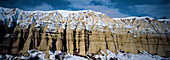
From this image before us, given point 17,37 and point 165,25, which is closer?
point 17,37

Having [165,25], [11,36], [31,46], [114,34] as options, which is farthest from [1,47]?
[165,25]

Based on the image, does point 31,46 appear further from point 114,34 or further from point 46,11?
point 114,34

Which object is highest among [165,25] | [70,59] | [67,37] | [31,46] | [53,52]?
[165,25]

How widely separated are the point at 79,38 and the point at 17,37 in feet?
42.3

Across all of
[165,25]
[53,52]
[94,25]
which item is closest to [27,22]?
[53,52]

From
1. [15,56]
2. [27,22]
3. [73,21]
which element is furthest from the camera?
[73,21]

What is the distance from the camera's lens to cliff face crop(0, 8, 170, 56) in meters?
20.9

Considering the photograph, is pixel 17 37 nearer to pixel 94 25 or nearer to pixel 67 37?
pixel 67 37

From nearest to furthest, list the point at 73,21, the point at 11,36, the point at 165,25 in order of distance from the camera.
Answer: the point at 11,36
the point at 73,21
the point at 165,25

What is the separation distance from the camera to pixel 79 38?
24.4 m

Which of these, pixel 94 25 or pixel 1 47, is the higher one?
pixel 94 25

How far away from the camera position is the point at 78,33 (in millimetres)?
24609

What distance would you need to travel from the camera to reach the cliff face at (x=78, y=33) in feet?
68.5

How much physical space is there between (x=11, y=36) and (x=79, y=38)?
1396 centimetres
